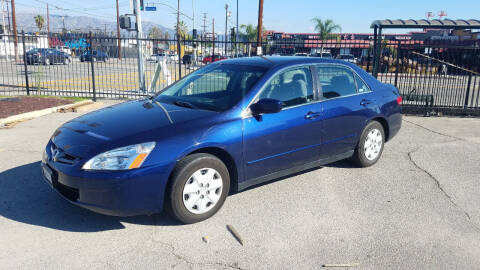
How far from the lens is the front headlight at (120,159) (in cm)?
335

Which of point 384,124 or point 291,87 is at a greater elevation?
point 291,87

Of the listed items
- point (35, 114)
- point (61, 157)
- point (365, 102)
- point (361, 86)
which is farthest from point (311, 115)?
point (35, 114)

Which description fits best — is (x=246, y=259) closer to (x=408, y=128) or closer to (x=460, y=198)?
(x=460, y=198)

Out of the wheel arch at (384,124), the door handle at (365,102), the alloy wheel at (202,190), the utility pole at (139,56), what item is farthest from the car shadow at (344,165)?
the utility pole at (139,56)

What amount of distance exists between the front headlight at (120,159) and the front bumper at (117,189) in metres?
0.05

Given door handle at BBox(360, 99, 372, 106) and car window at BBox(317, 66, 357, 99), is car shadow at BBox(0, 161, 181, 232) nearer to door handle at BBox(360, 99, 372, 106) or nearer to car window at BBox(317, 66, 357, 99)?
car window at BBox(317, 66, 357, 99)

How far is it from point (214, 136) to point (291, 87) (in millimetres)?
1333

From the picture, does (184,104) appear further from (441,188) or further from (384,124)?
(441,188)

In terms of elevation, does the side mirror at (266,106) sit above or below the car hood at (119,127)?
above

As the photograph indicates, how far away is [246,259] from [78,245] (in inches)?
58.3

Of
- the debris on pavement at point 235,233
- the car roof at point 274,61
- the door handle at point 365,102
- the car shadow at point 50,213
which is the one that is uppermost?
the car roof at point 274,61

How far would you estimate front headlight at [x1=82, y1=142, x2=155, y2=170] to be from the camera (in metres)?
3.35

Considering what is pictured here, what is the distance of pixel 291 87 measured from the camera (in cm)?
460

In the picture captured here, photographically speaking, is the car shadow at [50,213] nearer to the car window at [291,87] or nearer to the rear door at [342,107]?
the car window at [291,87]
